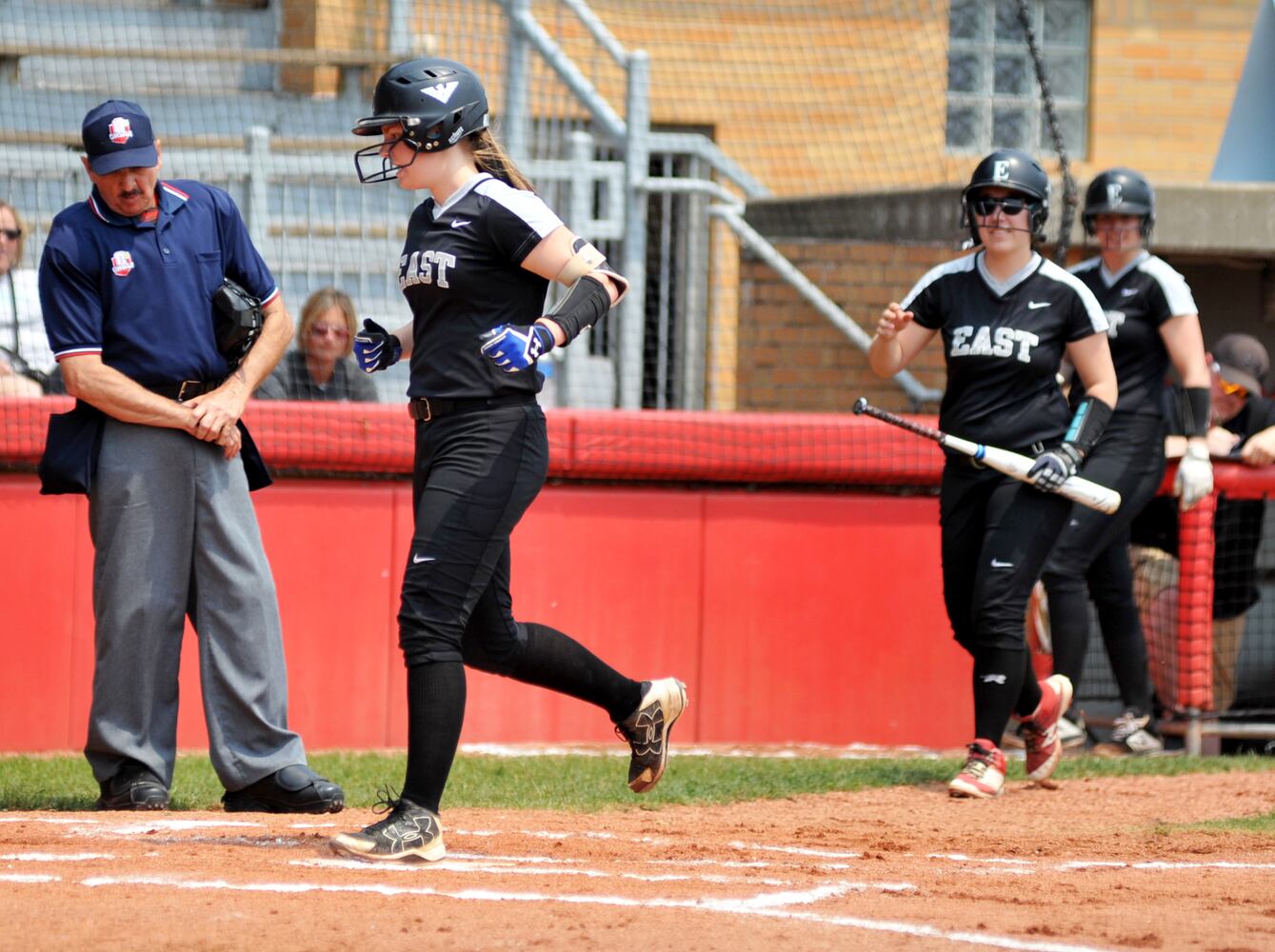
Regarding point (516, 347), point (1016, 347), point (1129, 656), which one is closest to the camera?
point (516, 347)

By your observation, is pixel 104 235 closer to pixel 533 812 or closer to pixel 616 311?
pixel 533 812

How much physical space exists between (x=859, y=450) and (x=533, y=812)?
9.63 ft

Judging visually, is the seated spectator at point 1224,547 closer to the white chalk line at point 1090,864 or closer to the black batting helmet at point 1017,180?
the black batting helmet at point 1017,180

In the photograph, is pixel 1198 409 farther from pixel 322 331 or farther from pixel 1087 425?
pixel 322 331

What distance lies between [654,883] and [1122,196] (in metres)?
4.08

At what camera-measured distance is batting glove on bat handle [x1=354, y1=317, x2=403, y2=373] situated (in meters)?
5.11

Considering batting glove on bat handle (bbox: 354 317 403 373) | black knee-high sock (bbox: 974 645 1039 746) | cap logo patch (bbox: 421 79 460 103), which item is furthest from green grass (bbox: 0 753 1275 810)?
cap logo patch (bbox: 421 79 460 103)

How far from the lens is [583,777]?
684cm

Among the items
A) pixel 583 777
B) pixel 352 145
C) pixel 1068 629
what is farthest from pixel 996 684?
pixel 352 145

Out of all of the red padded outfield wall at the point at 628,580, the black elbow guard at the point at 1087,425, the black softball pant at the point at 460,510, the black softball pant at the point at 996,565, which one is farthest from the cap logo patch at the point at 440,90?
the red padded outfield wall at the point at 628,580

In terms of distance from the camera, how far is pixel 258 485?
19.8 ft

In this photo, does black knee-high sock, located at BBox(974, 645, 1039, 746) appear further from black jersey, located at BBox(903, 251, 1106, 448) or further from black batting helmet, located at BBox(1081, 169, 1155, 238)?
black batting helmet, located at BBox(1081, 169, 1155, 238)

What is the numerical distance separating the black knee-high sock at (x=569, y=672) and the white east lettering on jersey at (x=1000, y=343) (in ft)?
6.46

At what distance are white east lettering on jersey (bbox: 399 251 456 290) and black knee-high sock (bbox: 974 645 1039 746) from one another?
8.77 feet
